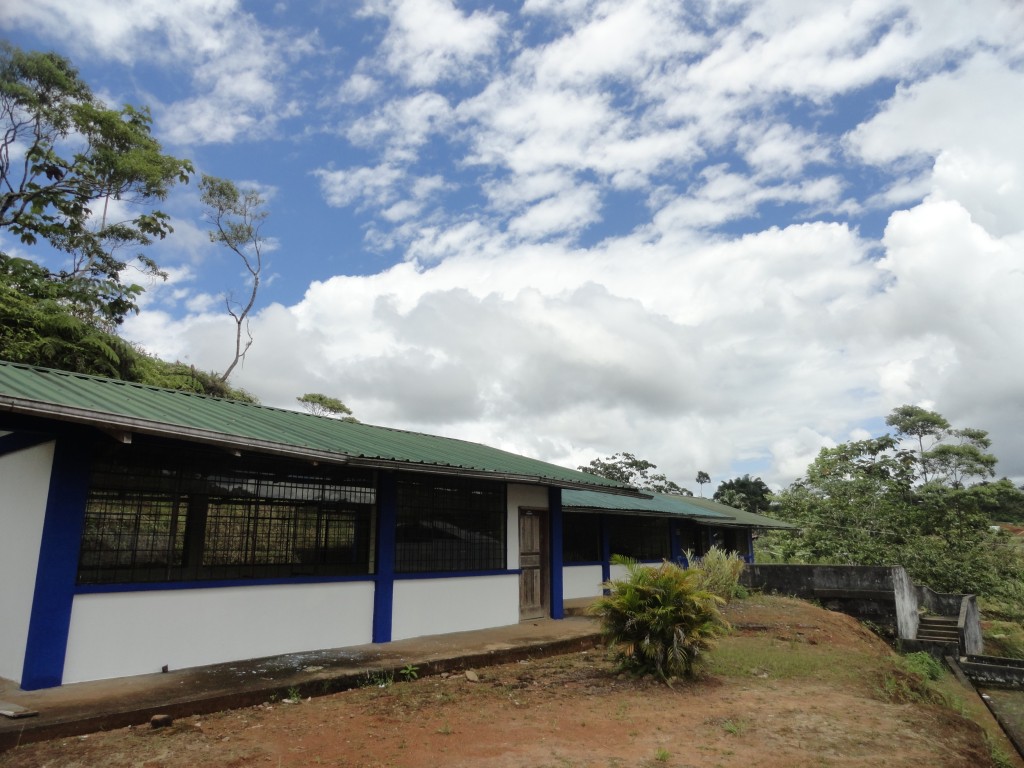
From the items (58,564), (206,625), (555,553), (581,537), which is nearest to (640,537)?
(581,537)

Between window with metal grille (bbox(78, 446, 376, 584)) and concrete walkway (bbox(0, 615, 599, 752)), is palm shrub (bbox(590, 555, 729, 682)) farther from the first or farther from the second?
window with metal grille (bbox(78, 446, 376, 584))

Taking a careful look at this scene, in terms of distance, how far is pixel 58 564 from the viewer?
6.50 metres

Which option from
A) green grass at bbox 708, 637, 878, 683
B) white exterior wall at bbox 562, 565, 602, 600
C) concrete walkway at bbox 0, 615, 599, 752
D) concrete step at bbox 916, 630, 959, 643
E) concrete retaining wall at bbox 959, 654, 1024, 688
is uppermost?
white exterior wall at bbox 562, 565, 602, 600

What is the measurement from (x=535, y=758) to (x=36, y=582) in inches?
191

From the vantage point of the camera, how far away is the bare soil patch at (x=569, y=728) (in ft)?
17.0

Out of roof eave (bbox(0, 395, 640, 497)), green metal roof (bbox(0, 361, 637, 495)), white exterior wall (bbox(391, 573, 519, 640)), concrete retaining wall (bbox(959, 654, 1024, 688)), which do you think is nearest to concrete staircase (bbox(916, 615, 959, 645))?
concrete retaining wall (bbox(959, 654, 1024, 688))

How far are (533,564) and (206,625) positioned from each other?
6.24 meters

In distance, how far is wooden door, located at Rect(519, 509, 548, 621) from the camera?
1226 cm

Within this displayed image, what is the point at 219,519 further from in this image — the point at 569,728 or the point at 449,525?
the point at 569,728

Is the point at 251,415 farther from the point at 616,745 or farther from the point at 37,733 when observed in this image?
the point at 616,745

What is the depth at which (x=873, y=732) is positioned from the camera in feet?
20.2

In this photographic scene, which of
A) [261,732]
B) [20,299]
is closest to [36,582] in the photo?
[261,732]

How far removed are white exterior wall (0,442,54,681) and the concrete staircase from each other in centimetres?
1879

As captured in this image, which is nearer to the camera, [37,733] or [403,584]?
[37,733]
